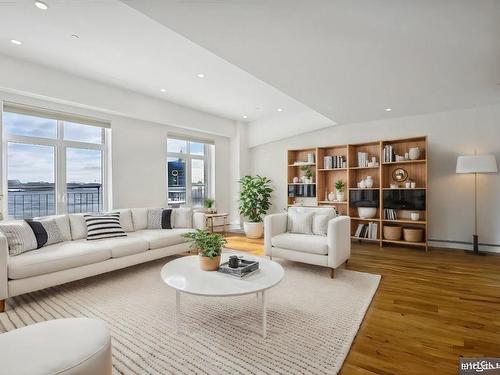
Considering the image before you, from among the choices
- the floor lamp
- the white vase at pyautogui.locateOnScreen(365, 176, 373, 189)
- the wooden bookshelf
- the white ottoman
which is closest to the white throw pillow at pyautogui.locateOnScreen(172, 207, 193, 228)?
the wooden bookshelf

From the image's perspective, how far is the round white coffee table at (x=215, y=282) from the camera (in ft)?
6.35

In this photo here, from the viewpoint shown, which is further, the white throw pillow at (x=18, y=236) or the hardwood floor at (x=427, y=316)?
the white throw pillow at (x=18, y=236)

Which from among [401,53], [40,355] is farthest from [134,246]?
[401,53]

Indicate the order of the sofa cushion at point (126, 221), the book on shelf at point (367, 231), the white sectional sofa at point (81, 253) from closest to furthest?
the white sectional sofa at point (81, 253) < the sofa cushion at point (126, 221) < the book on shelf at point (367, 231)

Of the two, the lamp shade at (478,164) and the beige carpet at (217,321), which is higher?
the lamp shade at (478,164)

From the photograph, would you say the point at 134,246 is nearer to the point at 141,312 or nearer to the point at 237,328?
the point at 141,312

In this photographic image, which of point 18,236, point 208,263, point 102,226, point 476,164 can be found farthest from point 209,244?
point 476,164

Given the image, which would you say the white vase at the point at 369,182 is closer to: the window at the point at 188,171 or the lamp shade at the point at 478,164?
the lamp shade at the point at 478,164

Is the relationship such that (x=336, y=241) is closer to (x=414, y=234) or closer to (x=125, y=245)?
(x=414, y=234)

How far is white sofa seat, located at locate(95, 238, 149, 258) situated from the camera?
10.7 ft

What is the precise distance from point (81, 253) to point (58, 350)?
6.51 feet

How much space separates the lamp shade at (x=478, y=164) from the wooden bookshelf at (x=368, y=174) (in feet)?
1.63

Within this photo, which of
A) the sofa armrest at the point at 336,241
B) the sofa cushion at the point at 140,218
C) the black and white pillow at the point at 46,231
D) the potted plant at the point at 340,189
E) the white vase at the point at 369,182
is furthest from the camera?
the potted plant at the point at 340,189

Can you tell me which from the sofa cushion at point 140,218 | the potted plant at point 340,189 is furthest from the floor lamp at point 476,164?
the sofa cushion at point 140,218
